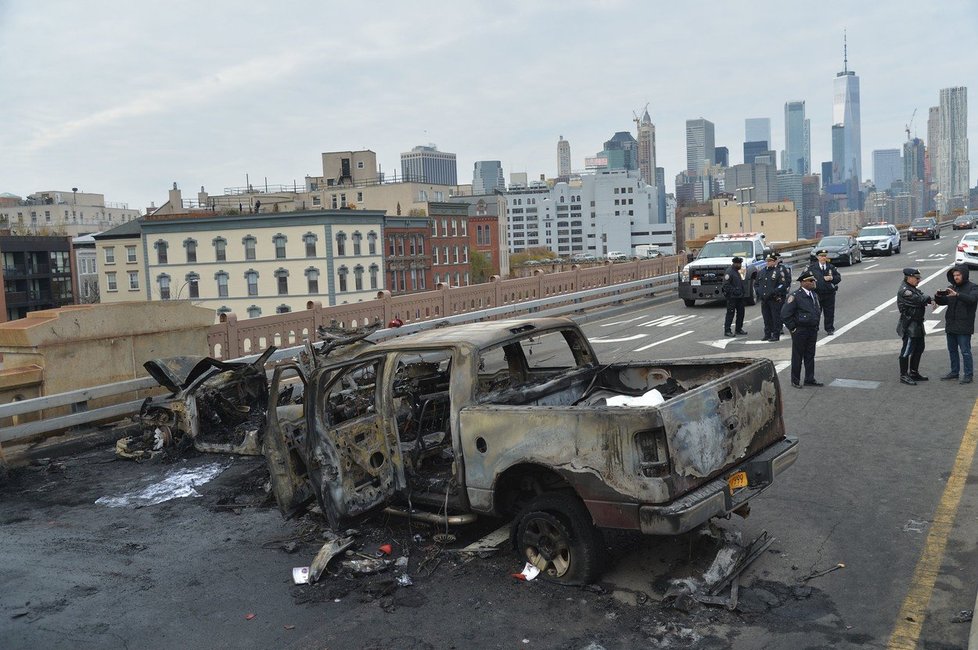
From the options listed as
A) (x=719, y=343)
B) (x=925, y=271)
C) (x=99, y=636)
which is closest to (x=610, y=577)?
(x=99, y=636)

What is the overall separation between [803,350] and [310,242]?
68684mm

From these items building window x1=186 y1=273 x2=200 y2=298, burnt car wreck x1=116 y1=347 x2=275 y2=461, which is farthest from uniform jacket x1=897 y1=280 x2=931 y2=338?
building window x1=186 y1=273 x2=200 y2=298

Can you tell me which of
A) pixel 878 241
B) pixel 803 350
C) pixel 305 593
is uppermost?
pixel 878 241

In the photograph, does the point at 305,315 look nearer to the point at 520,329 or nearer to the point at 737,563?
the point at 520,329

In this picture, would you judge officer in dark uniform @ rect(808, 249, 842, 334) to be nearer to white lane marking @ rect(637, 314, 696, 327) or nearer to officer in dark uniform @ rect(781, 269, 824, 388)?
officer in dark uniform @ rect(781, 269, 824, 388)

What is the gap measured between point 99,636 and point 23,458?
5.61 metres

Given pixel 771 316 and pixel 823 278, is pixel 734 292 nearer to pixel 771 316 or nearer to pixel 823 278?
pixel 771 316

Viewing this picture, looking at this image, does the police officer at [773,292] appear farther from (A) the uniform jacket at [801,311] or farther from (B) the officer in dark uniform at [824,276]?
(A) the uniform jacket at [801,311]

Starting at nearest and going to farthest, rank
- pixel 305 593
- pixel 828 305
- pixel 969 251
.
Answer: pixel 305 593 < pixel 828 305 < pixel 969 251

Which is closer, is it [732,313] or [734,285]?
[734,285]

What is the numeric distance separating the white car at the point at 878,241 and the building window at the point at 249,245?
5285 cm

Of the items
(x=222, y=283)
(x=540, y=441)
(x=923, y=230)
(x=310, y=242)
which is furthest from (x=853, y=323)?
(x=222, y=283)

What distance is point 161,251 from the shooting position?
77.2 metres

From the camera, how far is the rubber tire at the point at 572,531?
5.62 metres
